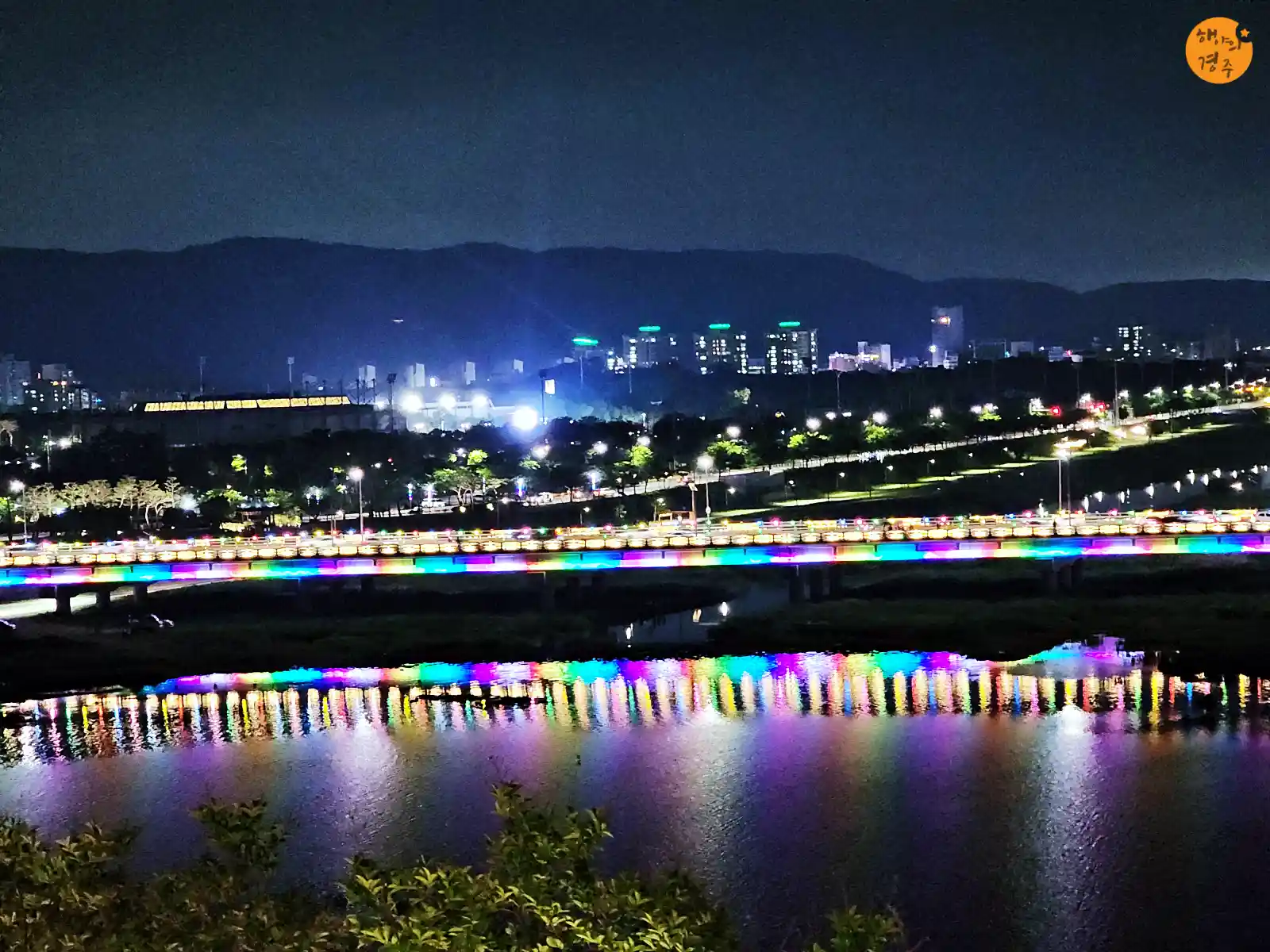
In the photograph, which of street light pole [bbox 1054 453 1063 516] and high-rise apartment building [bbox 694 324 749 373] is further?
high-rise apartment building [bbox 694 324 749 373]

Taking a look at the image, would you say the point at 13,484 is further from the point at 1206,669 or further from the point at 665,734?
the point at 1206,669

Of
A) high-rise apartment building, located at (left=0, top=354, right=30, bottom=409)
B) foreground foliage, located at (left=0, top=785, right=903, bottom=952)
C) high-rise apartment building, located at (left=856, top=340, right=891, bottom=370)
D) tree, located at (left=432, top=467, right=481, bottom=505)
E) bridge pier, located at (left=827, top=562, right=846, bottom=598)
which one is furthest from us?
high-rise apartment building, located at (left=856, top=340, right=891, bottom=370)

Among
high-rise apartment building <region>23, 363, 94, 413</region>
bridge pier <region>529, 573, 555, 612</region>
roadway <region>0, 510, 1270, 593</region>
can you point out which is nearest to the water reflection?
roadway <region>0, 510, 1270, 593</region>

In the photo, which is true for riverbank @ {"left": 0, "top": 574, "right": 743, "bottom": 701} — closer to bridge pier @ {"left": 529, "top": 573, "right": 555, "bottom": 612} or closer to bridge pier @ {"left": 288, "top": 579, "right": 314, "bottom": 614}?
bridge pier @ {"left": 288, "top": 579, "right": 314, "bottom": 614}

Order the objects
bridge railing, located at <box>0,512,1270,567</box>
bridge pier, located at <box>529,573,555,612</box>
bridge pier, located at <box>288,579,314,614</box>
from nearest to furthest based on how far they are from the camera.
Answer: bridge railing, located at <box>0,512,1270,567</box> < bridge pier, located at <box>529,573,555,612</box> < bridge pier, located at <box>288,579,314,614</box>

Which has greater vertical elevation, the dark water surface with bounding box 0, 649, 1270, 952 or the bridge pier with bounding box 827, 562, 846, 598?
the bridge pier with bounding box 827, 562, 846, 598

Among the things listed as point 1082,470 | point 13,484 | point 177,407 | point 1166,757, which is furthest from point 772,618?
point 177,407

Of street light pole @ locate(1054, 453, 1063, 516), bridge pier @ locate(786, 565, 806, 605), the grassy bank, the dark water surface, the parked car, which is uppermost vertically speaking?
street light pole @ locate(1054, 453, 1063, 516)

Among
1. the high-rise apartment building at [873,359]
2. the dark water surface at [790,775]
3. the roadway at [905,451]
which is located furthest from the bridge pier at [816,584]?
the high-rise apartment building at [873,359]
